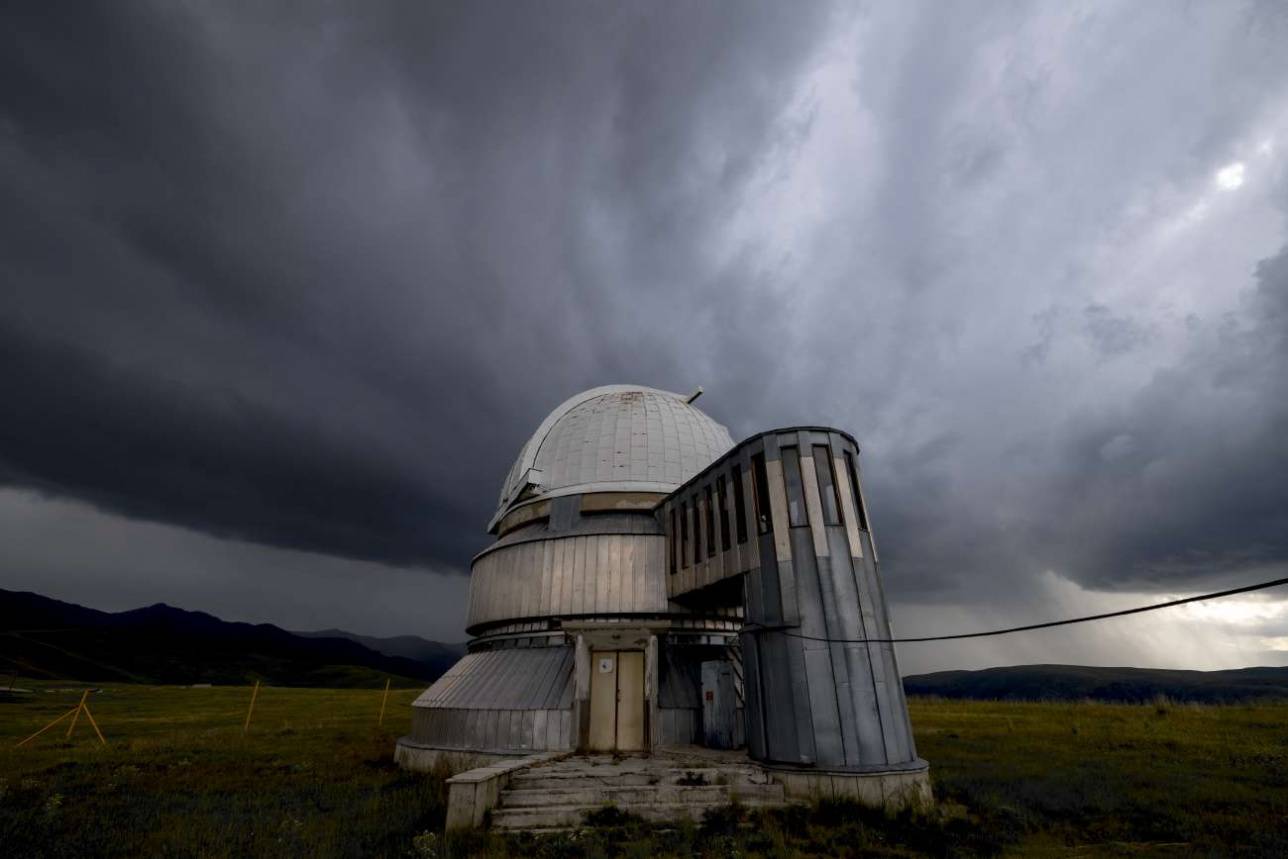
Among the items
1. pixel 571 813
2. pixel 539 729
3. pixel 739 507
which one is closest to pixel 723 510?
pixel 739 507

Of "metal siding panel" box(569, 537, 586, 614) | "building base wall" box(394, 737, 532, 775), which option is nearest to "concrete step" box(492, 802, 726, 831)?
"building base wall" box(394, 737, 532, 775)

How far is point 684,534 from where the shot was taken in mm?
20516

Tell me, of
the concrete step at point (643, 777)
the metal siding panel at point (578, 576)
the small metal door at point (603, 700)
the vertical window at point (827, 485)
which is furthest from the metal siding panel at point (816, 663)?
the metal siding panel at point (578, 576)

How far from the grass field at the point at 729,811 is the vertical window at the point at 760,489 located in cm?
681

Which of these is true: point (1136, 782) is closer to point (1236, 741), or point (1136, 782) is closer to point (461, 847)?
point (1236, 741)

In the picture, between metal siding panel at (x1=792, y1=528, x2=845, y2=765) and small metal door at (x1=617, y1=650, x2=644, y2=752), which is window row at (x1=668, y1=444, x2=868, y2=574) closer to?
metal siding panel at (x1=792, y1=528, x2=845, y2=765)

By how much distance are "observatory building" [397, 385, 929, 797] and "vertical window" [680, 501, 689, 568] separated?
85mm

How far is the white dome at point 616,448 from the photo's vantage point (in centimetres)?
2480

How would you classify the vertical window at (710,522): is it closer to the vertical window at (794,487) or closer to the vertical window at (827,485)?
the vertical window at (794,487)

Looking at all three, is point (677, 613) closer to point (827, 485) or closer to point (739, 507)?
point (739, 507)

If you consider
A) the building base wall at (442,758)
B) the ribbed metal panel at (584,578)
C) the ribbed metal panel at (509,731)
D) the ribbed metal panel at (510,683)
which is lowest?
the building base wall at (442,758)

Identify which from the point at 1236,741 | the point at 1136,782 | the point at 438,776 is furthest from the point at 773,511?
the point at 1236,741

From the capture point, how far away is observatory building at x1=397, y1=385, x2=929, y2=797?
13.9 meters

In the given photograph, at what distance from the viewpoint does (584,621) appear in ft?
68.4
